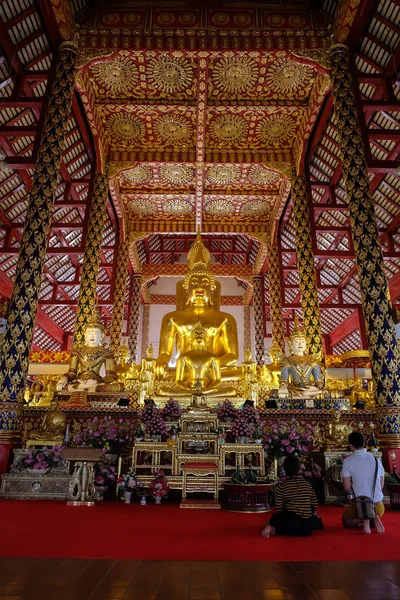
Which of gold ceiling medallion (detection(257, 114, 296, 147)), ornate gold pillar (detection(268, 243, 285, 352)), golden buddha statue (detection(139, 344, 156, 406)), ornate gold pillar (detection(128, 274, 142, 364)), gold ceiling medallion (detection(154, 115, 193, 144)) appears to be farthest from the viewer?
ornate gold pillar (detection(128, 274, 142, 364))

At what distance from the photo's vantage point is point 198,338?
8055 mm

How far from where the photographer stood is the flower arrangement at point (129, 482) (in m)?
4.45

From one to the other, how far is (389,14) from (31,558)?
30.3 feet

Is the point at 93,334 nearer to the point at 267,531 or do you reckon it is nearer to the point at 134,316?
the point at 267,531

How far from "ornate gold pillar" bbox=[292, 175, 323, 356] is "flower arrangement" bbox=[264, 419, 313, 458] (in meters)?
3.40

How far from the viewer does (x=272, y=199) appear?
42.2ft

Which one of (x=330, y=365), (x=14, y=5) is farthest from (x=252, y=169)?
(x=330, y=365)

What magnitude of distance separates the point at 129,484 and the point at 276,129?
8.80 m

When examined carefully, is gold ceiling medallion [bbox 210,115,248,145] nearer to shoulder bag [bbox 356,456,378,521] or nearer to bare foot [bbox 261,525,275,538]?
shoulder bag [bbox 356,456,378,521]

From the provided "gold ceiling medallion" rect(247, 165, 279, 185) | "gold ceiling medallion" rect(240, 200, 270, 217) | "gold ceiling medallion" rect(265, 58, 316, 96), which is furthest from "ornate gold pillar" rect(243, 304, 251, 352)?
"gold ceiling medallion" rect(265, 58, 316, 96)

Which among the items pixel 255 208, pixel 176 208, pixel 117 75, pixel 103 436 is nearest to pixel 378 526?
pixel 103 436

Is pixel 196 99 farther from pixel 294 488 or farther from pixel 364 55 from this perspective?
pixel 294 488

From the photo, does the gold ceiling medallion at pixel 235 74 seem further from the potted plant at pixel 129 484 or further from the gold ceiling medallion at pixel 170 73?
the potted plant at pixel 129 484

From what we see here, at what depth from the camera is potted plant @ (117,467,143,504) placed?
4449mm
